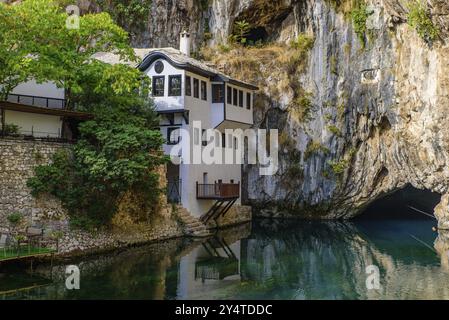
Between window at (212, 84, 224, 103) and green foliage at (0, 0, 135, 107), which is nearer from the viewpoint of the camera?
green foliage at (0, 0, 135, 107)

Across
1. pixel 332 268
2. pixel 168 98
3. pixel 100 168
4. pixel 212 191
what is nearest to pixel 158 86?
pixel 168 98

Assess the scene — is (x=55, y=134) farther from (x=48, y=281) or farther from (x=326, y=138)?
(x=326, y=138)

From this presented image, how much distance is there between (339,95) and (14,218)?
957 inches

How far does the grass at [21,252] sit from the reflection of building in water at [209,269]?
18.0ft

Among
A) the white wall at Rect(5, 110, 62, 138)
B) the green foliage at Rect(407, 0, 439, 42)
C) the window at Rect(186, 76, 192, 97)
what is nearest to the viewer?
the white wall at Rect(5, 110, 62, 138)

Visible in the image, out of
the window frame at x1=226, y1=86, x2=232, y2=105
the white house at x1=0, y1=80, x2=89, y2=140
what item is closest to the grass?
the white house at x1=0, y1=80, x2=89, y2=140

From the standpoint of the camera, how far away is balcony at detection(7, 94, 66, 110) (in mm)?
26141

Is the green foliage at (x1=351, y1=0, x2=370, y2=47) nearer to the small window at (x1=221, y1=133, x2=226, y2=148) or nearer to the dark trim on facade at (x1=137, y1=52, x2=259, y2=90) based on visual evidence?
the dark trim on facade at (x1=137, y1=52, x2=259, y2=90)

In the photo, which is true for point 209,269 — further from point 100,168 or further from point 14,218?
point 14,218

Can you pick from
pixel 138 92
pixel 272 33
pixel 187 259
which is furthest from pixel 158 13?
pixel 187 259

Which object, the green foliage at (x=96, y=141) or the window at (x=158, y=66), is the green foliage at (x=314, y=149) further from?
the green foliage at (x=96, y=141)

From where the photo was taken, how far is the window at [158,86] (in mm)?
29938

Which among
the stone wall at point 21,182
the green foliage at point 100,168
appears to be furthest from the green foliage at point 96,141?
the stone wall at point 21,182

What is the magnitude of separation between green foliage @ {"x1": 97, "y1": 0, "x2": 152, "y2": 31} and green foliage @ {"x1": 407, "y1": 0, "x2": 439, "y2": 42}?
2118 centimetres
